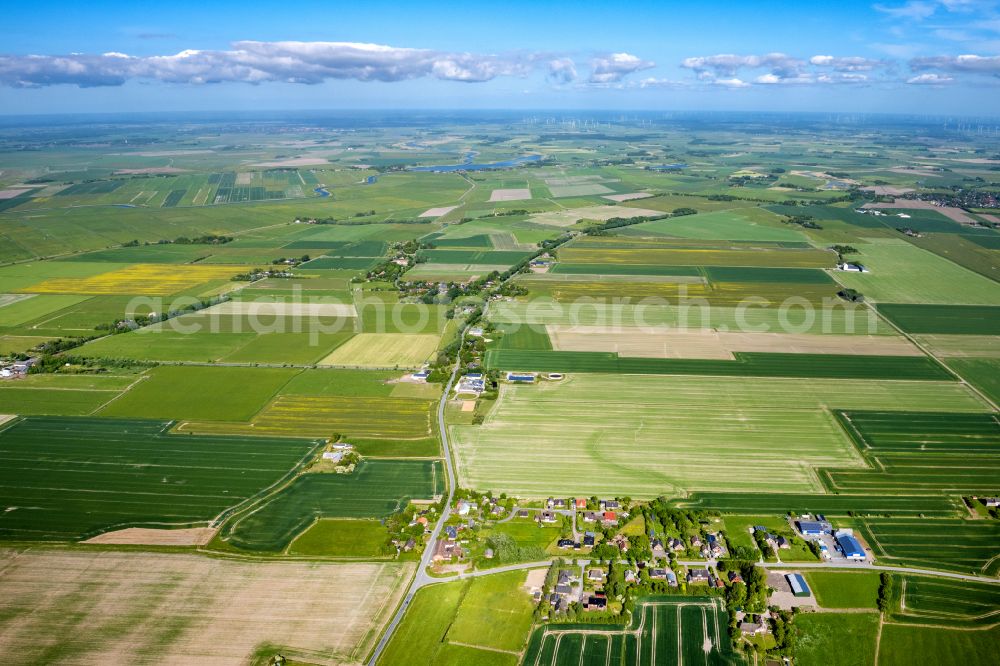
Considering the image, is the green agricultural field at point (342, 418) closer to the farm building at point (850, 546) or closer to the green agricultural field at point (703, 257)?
the farm building at point (850, 546)

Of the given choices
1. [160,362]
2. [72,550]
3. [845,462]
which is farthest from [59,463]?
[845,462]

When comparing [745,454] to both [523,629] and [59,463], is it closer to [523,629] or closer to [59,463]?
[523,629]

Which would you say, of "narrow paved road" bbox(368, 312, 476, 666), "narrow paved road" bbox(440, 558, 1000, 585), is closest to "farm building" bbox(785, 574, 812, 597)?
"narrow paved road" bbox(440, 558, 1000, 585)

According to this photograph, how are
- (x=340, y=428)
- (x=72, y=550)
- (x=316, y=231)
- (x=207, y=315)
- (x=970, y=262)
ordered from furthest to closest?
(x=316, y=231) → (x=970, y=262) → (x=207, y=315) → (x=340, y=428) → (x=72, y=550)

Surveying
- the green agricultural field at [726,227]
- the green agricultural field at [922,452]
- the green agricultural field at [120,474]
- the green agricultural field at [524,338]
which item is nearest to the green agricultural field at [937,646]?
the green agricultural field at [922,452]

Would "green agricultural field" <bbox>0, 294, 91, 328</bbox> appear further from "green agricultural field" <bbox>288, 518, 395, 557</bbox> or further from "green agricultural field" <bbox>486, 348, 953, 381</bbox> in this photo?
"green agricultural field" <bbox>288, 518, 395, 557</bbox>

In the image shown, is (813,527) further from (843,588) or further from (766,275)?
(766,275)
